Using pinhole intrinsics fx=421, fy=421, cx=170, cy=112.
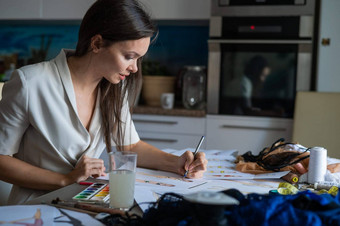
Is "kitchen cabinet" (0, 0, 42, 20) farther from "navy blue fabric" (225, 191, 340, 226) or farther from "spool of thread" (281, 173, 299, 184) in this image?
"navy blue fabric" (225, 191, 340, 226)

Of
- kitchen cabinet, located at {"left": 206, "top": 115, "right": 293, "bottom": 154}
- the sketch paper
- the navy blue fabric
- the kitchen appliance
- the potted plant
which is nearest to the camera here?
the navy blue fabric

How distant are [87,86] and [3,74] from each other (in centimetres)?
247

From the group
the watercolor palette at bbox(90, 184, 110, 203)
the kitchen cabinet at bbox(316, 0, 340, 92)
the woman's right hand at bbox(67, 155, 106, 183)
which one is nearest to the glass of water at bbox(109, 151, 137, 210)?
the watercolor palette at bbox(90, 184, 110, 203)

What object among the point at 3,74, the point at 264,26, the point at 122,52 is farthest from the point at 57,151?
the point at 3,74

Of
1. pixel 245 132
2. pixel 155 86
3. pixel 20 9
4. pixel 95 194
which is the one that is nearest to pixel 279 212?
pixel 95 194

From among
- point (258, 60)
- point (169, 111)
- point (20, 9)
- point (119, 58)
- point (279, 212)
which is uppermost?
point (20, 9)

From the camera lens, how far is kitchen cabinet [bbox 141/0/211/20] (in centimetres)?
297

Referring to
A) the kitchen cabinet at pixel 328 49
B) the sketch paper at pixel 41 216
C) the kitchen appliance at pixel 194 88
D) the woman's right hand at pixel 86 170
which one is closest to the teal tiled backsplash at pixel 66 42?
the kitchen appliance at pixel 194 88

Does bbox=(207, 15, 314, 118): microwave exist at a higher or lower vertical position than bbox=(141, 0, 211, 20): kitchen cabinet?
lower

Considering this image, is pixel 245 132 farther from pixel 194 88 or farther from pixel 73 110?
pixel 73 110

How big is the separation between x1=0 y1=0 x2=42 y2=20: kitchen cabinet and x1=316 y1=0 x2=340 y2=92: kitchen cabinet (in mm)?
2104

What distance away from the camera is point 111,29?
1244 millimetres

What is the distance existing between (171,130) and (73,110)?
1.71m

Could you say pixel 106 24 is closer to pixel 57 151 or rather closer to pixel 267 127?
pixel 57 151
